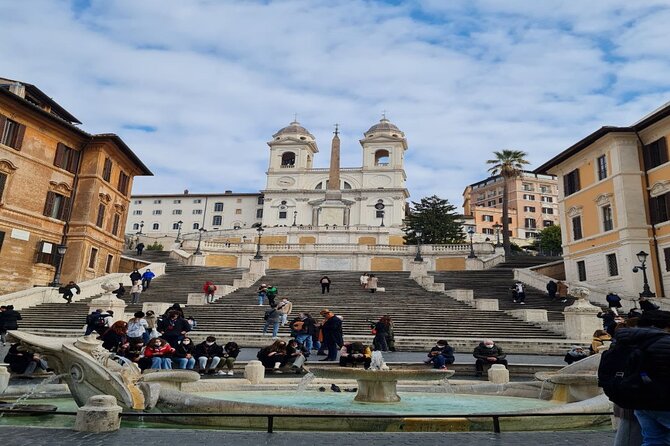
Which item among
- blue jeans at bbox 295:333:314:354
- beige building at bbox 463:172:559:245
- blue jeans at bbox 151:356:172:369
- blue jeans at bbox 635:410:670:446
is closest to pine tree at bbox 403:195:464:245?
beige building at bbox 463:172:559:245

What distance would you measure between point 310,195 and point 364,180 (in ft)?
32.2

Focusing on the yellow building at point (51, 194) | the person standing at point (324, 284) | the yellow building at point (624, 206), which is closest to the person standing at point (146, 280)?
the yellow building at point (51, 194)

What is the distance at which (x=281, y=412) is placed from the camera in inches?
225

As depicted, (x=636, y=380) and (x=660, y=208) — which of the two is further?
(x=660, y=208)

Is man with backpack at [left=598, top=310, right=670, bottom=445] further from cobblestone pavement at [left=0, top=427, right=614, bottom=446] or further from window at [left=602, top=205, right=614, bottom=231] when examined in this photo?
window at [left=602, top=205, right=614, bottom=231]

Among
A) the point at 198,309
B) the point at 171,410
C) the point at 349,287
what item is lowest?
the point at 171,410

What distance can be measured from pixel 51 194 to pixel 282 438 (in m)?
30.3

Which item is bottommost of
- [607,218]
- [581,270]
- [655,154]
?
[581,270]

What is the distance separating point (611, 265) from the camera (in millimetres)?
27906

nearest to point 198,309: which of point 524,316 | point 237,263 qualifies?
point 524,316

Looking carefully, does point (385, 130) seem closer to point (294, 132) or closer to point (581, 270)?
point (294, 132)

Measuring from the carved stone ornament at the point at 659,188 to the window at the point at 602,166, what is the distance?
2839 mm

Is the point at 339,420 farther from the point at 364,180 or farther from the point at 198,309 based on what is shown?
the point at 364,180

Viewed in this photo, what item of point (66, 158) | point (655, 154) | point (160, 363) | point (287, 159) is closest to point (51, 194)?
point (66, 158)
